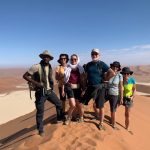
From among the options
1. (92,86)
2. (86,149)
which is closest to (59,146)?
(86,149)

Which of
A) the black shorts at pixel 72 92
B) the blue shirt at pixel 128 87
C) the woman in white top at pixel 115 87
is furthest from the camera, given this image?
the blue shirt at pixel 128 87

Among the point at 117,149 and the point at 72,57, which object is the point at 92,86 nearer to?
the point at 72,57

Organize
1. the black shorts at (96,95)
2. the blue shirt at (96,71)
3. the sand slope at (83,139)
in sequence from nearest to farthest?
1. the sand slope at (83,139)
2. the blue shirt at (96,71)
3. the black shorts at (96,95)

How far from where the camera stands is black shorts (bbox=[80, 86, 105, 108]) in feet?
23.0

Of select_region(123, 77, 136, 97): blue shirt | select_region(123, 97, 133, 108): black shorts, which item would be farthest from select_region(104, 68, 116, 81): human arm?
select_region(123, 97, 133, 108): black shorts

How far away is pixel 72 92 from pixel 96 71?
34.1 inches

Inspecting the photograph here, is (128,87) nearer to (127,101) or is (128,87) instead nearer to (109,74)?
(127,101)

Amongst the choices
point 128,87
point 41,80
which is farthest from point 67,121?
point 128,87

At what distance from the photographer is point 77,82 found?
7.13 metres

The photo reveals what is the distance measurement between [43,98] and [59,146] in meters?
1.25

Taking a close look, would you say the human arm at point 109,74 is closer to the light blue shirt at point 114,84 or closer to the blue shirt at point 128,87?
the light blue shirt at point 114,84

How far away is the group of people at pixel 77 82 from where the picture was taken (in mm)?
6770

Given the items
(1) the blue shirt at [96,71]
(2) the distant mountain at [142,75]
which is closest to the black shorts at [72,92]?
(1) the blue shirt at [96,71]

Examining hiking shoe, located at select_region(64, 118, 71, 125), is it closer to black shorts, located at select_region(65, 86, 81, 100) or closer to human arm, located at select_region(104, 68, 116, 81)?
black shorts, located at select_region(65, 86, 81, 100)
